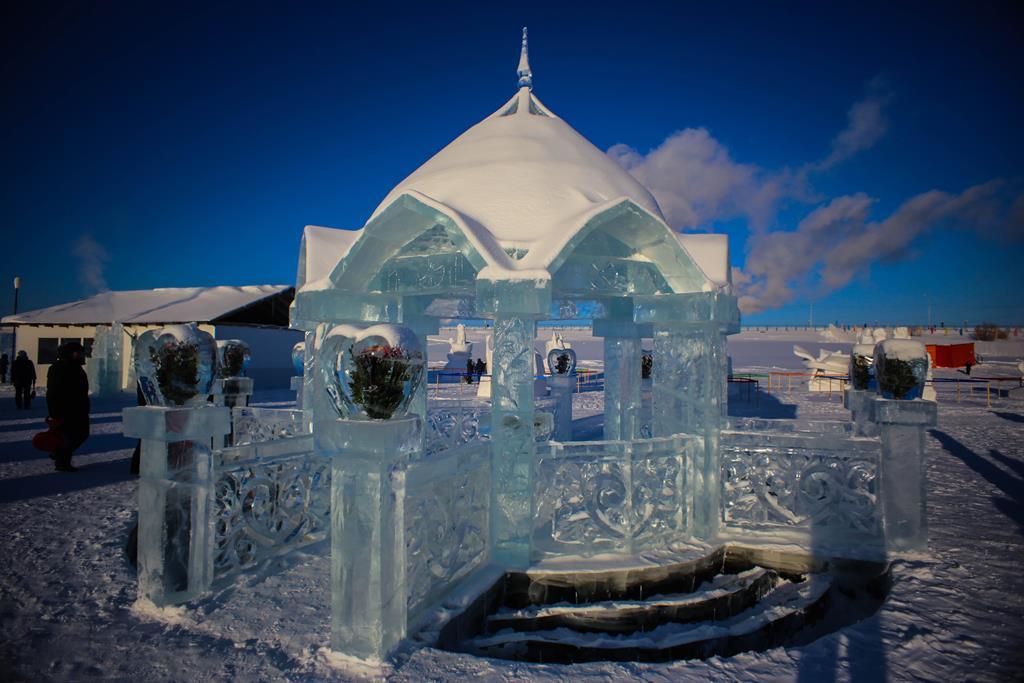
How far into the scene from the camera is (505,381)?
4.46 m

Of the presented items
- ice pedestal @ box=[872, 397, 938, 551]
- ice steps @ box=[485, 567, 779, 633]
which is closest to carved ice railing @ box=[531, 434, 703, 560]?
ice steps @ box=[485, 567, 779, 633]

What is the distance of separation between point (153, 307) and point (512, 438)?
23.3m

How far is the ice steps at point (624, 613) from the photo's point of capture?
12.9 ft

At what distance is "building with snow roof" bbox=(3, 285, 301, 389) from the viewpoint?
20875 mm

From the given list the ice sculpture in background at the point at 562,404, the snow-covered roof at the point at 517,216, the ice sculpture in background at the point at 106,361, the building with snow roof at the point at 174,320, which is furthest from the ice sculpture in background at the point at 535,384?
the ice sculpture in background at the point at 106,361

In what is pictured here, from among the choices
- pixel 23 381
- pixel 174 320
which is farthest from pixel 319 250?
pixel 174 320

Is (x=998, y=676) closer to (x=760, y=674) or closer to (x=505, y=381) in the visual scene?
(x=760, y=674)

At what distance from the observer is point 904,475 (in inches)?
189

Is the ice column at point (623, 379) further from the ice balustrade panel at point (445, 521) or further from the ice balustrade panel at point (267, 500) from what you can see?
the ice balustrade panel at point (267, 500)

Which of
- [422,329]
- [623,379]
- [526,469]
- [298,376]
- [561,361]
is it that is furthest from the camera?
[561,361]

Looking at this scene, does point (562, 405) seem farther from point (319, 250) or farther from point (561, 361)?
point (319, 250)

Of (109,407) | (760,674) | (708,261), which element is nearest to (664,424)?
(708,261)

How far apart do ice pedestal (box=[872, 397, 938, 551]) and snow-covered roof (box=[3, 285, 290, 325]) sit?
2083 centimetres

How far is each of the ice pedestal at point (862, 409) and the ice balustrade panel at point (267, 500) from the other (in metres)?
5.18
